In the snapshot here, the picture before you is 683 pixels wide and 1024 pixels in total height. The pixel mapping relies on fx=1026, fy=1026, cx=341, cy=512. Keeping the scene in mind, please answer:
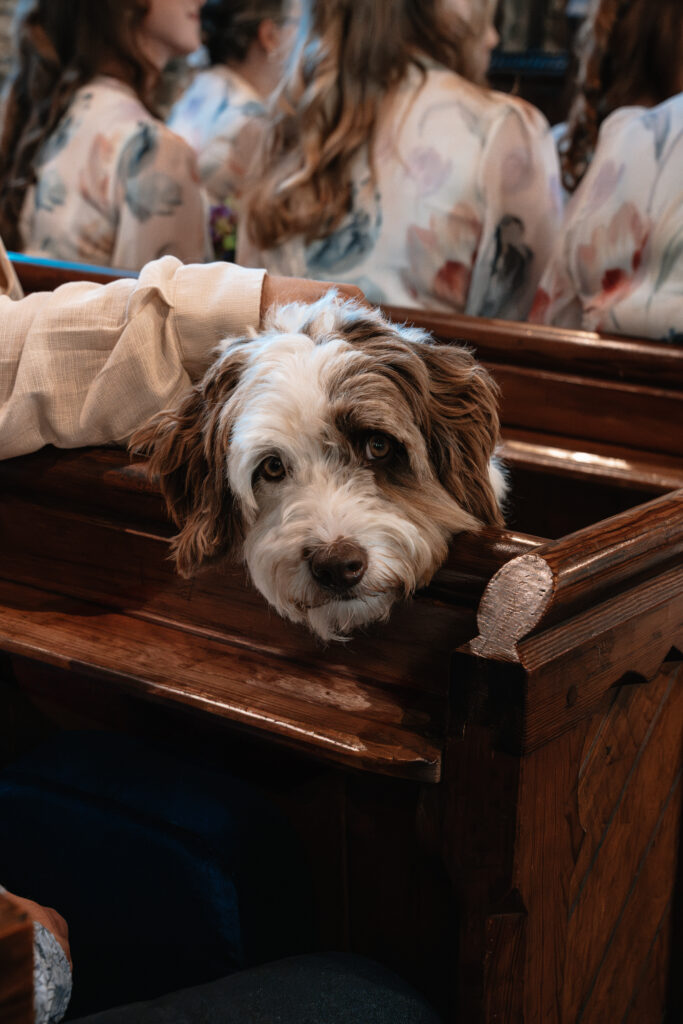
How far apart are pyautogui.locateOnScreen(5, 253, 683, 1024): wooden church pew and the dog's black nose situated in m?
0.12

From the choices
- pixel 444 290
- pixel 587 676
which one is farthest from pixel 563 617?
pixel 444 290

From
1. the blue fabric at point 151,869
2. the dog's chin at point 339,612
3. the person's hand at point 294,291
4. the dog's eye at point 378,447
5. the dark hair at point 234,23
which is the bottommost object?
the blue fabric at point 151,869

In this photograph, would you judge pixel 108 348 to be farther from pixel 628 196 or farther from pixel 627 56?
pixel 627 56

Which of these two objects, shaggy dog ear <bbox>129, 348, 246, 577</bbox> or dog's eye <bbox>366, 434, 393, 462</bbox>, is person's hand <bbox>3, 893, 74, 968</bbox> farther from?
dog's eye <bbox>366, 434, 393, 462</bbox>

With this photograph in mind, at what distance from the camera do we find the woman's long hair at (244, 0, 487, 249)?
2.68 m

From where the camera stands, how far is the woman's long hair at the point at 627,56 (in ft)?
9.36

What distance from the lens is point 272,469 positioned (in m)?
1.38

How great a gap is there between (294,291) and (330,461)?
40cm

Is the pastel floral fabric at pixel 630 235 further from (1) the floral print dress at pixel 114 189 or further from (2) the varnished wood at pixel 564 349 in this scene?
(1) the floral print dress at pixel 114 189

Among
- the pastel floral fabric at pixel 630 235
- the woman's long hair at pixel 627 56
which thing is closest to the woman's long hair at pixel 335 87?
the woman's long hair at pixel 627 56

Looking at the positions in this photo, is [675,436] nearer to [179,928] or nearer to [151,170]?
[179,928]

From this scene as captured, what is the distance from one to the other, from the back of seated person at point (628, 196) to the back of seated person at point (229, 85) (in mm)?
1593

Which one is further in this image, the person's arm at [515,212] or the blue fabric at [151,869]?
the person's arm at [515,212]

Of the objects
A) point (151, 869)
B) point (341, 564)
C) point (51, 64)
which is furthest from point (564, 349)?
point (51, 64)
